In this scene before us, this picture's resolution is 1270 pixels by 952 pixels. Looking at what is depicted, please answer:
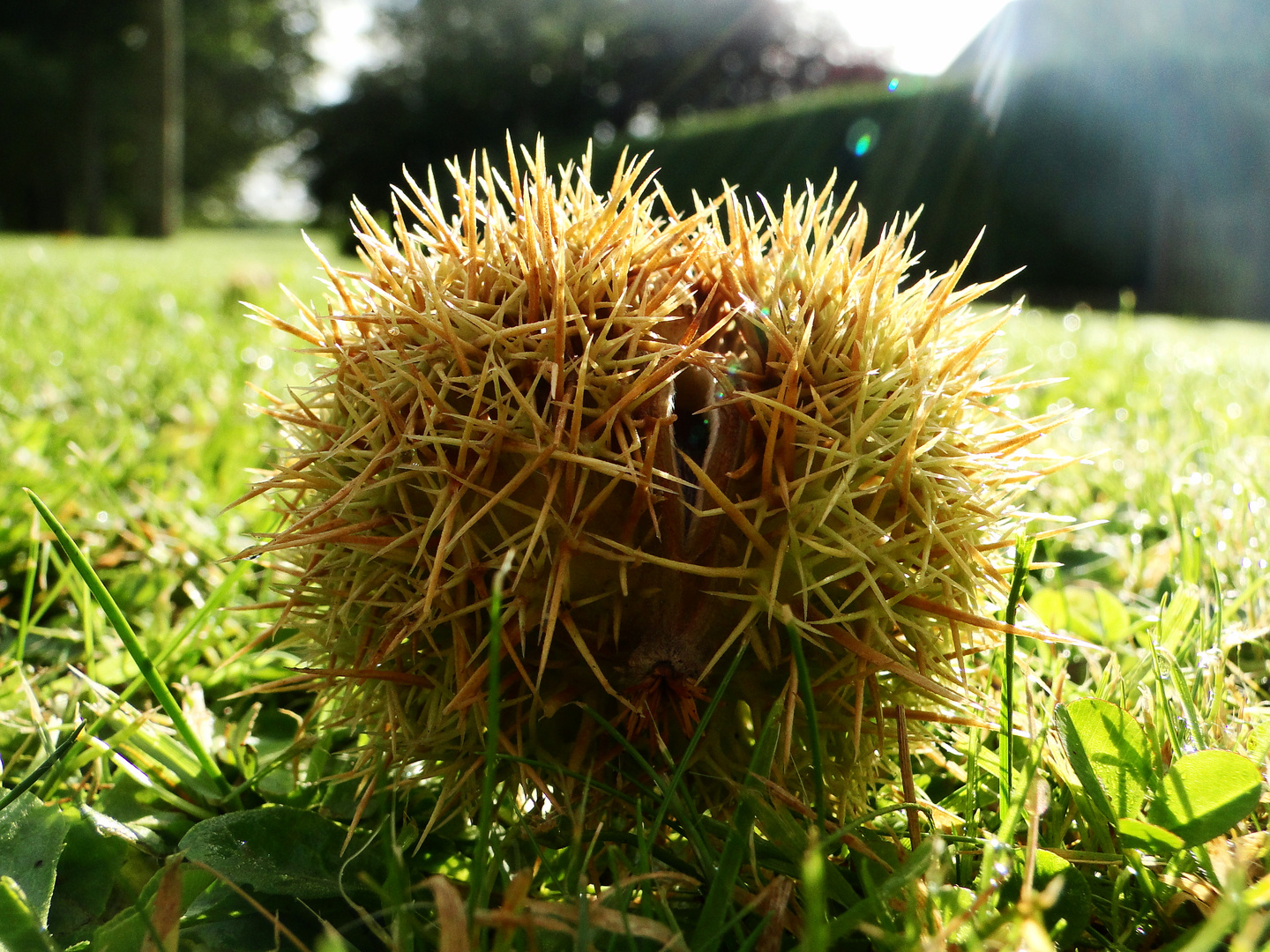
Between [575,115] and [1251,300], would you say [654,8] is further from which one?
[1251,300]

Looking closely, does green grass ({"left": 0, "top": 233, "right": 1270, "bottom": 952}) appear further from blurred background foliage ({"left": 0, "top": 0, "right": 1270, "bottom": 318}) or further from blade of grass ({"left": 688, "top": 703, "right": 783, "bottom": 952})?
blurred background foliage ({"left": 0, "top": 0, "right": 1270, "bottom": 318})

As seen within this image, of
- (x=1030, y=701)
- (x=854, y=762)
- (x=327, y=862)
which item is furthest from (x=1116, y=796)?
(x=327, y=862)

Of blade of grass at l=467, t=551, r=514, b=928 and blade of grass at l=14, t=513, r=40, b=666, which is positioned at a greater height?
blade of grass at l=467, t=551, r=514, b=928

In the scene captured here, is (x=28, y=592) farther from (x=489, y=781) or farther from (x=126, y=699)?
(x=489, y=781)

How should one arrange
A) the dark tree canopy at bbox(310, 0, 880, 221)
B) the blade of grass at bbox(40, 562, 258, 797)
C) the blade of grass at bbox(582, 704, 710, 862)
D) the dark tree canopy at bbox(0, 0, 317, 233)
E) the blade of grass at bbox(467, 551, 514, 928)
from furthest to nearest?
the dark tree canopy at bbox(310, 0, 880, 221) → the dark tree canopy at bbox(0, 0, 317, 233) → the blade of grass at bbox(40, 562, 258, 797) → the blade of grass at bbox(582, 704, 710, 862) → the blade of grass at bbox(467, 551, 514, 928)

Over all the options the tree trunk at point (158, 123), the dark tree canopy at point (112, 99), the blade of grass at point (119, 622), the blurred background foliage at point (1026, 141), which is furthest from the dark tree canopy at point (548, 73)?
the blade of grass at point (119, 622)

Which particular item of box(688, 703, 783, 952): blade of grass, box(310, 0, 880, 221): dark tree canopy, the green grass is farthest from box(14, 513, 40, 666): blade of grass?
box(310, 0, 880, 221): dark tree canopy
